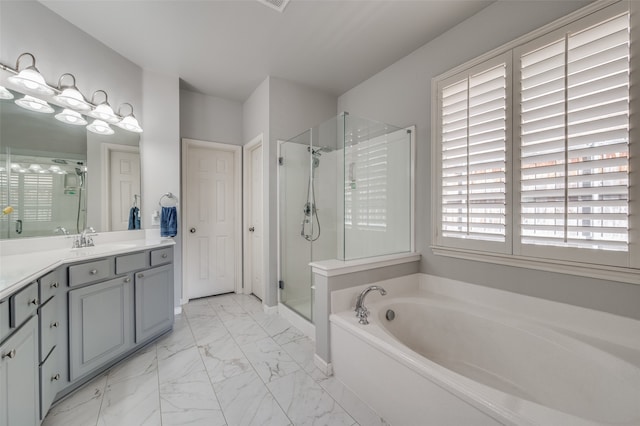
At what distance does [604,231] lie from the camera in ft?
4.42

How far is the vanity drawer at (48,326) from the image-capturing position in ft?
4.28

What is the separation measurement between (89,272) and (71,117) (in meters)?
1.33

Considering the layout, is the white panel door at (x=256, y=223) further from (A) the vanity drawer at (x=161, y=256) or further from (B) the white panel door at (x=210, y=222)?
(A) the vanity drawer at (x=161, y=256)

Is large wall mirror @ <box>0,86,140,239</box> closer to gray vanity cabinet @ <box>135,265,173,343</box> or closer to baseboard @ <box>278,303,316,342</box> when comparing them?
gray vanity cabinet @ <box>135,265,173,343</box>

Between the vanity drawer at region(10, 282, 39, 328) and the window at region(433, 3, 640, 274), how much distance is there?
2.57 meters

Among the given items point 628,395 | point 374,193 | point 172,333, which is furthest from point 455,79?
point 172,333

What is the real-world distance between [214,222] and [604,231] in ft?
11.9

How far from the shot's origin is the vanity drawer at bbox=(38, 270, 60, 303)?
4.31 ft

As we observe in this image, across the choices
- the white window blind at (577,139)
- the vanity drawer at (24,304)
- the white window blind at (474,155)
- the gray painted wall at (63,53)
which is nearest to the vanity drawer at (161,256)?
the vanity drawer at (24,304)

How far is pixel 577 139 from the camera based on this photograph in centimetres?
143

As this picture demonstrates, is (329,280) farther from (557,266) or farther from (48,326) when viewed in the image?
(48,326)

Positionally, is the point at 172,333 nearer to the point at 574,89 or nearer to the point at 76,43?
the point at 76,43

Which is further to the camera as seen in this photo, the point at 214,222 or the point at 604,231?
the point at 214,222

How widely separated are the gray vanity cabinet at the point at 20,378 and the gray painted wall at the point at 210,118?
2.55 m
